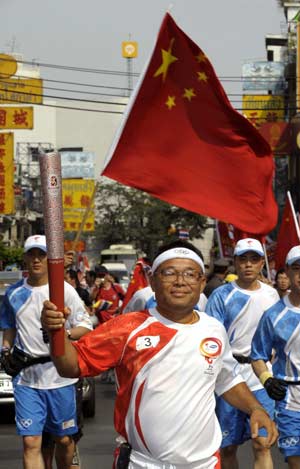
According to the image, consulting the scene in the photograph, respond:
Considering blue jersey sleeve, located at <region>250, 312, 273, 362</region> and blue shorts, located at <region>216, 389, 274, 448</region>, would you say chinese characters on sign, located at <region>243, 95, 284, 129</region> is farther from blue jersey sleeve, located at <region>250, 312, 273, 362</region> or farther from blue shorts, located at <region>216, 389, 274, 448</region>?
blue jersey sleeve, located at <region>250, 312, 273, 362</region>

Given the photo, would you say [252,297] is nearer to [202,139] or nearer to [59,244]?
[202,139]

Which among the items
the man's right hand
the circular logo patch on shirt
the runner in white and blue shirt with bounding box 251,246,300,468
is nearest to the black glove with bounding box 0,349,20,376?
the runner in white and blue shirt with bounding box 251,246,300,468

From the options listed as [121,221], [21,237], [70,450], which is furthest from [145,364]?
[21,237]

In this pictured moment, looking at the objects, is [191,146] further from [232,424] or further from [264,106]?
[264,106]

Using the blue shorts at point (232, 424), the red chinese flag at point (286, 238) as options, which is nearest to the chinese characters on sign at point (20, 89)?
the red chinese flag at point (286, 238)

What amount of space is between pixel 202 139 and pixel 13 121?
78.6 feet

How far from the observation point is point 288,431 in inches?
289

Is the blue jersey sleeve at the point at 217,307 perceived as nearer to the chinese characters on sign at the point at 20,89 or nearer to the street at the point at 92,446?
the street at the point at 92,446

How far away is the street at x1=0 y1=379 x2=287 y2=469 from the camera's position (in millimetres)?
9969

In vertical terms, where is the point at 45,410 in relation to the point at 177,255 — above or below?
below

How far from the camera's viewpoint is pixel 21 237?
81500 mm

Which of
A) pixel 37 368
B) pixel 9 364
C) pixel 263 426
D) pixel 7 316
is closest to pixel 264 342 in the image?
pixel 37 368

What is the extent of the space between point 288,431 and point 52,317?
3.10 metres

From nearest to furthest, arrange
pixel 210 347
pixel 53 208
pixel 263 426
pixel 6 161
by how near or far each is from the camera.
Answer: pixel 53 208
pixel 263 426
pixel 210 347
pixel 6 161
